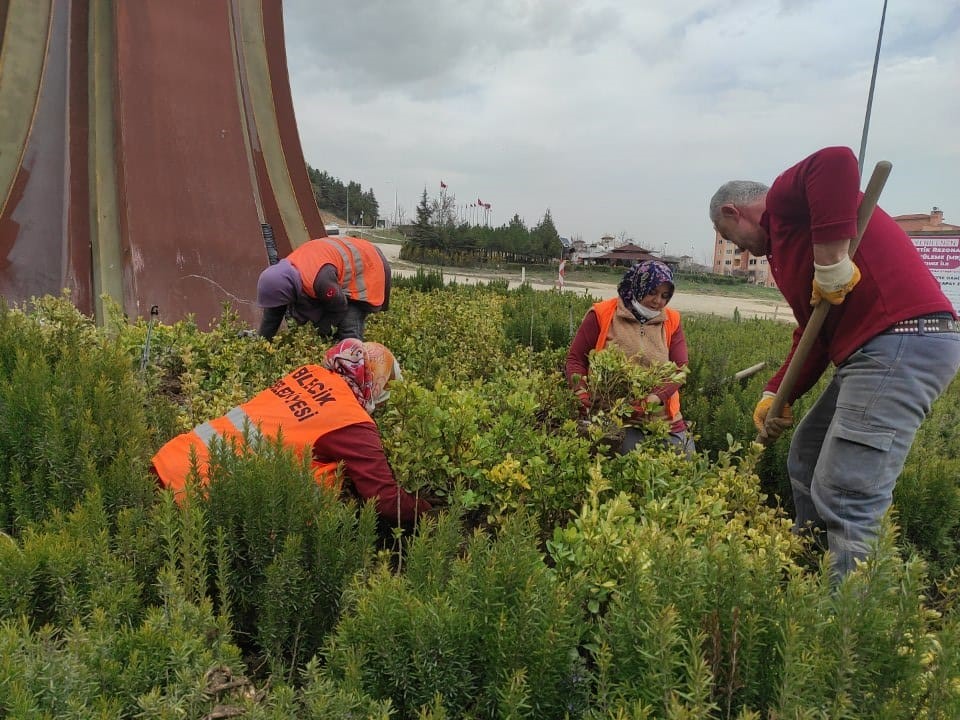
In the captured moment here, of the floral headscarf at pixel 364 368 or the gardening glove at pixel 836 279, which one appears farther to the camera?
the floral headscarf at pixel 364 368

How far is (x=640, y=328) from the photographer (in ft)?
12.0

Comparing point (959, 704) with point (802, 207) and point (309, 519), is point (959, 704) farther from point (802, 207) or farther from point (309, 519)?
point (802, 207)

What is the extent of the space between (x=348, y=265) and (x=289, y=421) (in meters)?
2.24

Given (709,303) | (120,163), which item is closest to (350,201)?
(709,303)

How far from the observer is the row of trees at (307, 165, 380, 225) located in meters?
74.5

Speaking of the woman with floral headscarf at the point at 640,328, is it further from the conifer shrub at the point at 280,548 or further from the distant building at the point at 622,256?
the distant building at the point at 622,256

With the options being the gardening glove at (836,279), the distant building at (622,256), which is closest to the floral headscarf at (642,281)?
the gardening glove at (836,279)

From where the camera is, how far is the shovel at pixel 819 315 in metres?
2.14

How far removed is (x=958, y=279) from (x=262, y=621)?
9.68 metres

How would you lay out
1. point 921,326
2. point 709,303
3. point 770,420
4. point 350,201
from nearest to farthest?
point 921,326
point 770,420
point 709,303
point 350,201

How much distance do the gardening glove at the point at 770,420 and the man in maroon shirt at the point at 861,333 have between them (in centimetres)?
46

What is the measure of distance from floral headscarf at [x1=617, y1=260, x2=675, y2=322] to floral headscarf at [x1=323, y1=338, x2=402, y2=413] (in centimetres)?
157

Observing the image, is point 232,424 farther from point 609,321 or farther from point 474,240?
point 474,240

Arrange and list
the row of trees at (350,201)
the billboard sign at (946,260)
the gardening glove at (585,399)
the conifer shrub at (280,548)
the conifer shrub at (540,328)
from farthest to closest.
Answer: the row of trees at (350,201) → the billboard sign at (946,260) → the conifer shrub at (540,328) → the gardening glove at (585,399) → the conifer shrub at (280,548)
